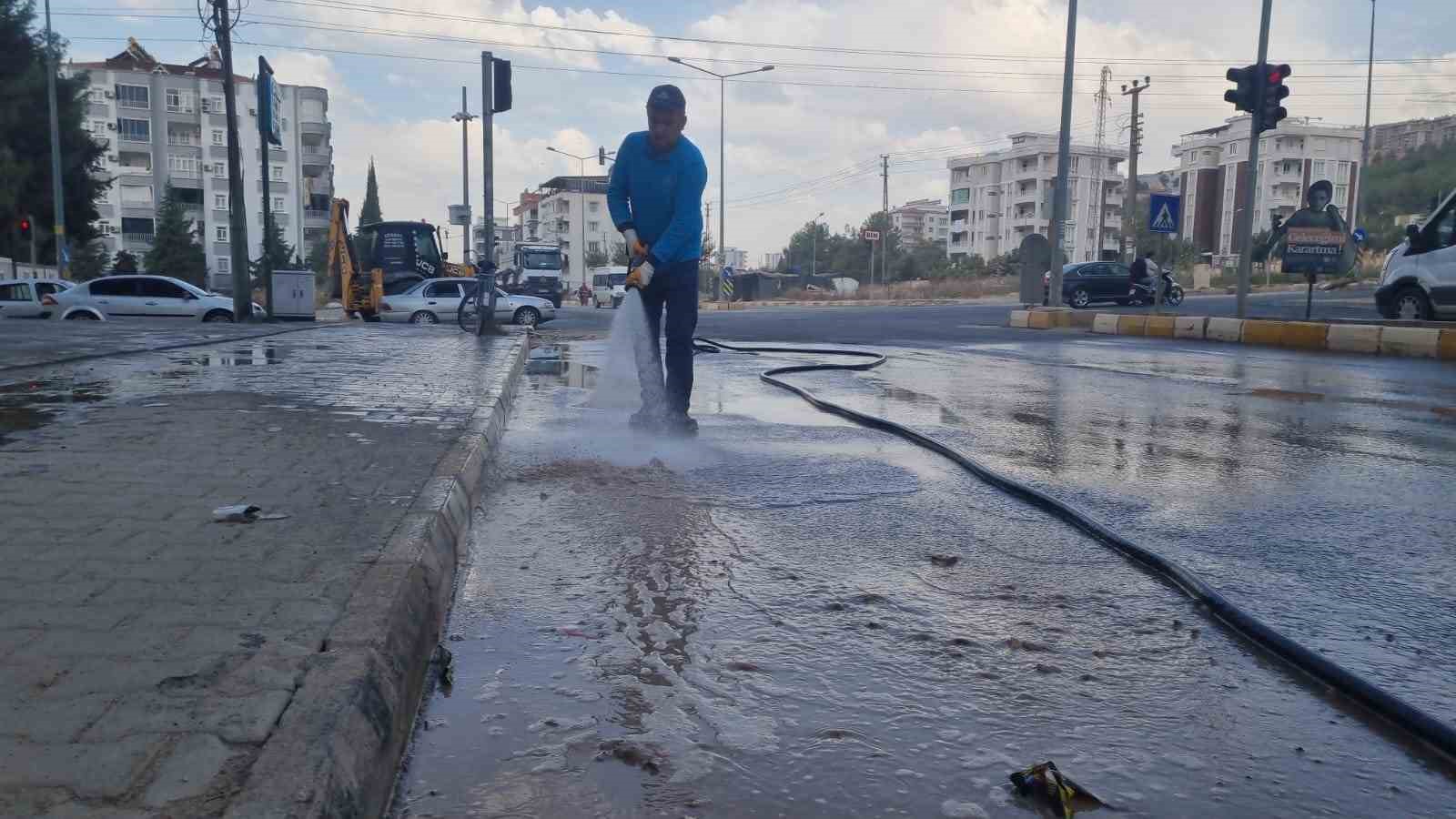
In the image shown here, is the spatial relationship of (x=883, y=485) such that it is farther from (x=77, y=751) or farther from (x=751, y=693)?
(x=77, y=751)

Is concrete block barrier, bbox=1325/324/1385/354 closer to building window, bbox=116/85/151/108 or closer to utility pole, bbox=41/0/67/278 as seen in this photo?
utility pole, bbox=41/0/67/278

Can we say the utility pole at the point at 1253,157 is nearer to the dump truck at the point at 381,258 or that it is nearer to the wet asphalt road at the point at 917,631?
the wet asphalt road at the point at 917,631

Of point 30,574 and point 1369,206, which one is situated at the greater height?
point 1369,206

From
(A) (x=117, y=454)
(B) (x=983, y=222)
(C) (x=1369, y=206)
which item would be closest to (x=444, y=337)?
(A) (x=117, y=454)

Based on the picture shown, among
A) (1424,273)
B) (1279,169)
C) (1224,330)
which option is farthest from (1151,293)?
(1279,169)

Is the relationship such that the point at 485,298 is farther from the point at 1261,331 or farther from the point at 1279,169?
the point at 1279,169

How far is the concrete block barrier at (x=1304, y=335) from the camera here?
15.1 m

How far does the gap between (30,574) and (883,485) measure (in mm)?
3261

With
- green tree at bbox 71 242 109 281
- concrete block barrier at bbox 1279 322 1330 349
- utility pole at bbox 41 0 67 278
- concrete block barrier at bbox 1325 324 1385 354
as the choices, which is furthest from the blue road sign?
green tree at bbox 71 242 109 281

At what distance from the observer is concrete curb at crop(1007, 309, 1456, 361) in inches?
539

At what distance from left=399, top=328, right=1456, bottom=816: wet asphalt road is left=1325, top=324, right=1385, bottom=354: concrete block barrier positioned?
9.55 meters

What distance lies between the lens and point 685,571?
11.4 ft

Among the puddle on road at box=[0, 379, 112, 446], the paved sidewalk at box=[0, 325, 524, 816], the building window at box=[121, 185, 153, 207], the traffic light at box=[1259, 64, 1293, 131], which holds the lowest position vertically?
the paved sidewalk at box=[0, 325, 524, 816]

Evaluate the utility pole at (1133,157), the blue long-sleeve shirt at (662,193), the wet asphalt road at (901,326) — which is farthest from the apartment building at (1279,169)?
the blue long-sleeve shirt at (662,193)
